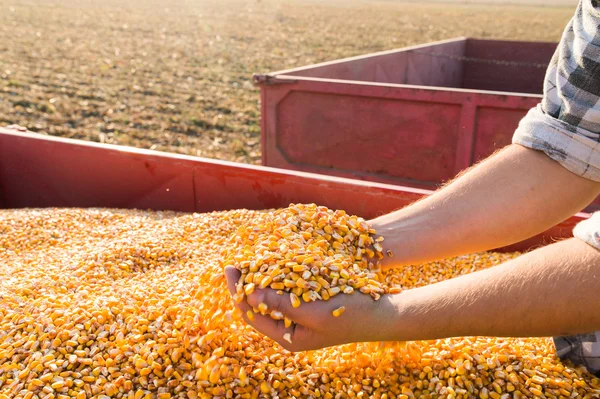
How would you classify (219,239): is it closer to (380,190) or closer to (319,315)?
(380,190)

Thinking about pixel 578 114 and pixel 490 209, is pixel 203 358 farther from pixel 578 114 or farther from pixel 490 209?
pixel 578 114

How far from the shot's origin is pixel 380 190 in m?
3.16

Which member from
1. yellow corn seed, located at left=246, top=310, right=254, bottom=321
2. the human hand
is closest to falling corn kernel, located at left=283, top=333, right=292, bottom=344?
the human hand

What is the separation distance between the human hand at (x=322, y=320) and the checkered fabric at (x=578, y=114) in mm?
660

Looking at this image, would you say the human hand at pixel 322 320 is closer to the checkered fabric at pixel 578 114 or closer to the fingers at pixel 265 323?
the fingers at pixel 265 323

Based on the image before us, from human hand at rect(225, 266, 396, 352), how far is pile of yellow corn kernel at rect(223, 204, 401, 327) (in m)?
0.02

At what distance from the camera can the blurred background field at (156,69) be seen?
26.6ft

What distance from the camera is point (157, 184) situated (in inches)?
144

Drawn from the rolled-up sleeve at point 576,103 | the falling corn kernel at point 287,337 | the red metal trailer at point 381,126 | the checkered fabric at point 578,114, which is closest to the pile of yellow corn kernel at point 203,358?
the falling corn kernel at point 287,337

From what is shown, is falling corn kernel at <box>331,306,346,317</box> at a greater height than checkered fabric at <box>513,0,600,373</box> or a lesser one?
lesser

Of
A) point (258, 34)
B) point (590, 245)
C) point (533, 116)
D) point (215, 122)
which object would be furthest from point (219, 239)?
point (258, 34)

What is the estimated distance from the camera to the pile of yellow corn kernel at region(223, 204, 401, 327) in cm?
175

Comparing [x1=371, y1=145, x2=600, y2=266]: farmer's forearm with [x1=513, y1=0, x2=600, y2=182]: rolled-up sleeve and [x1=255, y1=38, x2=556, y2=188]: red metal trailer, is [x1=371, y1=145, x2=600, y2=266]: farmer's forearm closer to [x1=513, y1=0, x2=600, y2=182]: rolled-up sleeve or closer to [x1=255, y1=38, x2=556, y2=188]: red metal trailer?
[x1=513, y1=0, x2=600, y2=182]: rolled-up sleeve

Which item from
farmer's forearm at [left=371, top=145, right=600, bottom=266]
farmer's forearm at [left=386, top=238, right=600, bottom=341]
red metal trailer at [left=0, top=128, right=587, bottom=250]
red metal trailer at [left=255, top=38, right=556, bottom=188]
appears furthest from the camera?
red metal trailer at [left=255, top=38, right=556, bottom=188]
